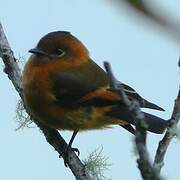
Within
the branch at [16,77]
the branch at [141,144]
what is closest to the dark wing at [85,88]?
the branch at [16,77]

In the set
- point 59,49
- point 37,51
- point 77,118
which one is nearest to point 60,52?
point 59,49

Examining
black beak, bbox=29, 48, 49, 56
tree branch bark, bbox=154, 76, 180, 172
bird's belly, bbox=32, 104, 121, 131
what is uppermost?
tree branch bark, bbox=154, 76, 180, 172

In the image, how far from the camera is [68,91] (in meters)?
2.73

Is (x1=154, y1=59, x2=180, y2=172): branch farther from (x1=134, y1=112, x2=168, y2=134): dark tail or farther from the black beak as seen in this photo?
the black beak

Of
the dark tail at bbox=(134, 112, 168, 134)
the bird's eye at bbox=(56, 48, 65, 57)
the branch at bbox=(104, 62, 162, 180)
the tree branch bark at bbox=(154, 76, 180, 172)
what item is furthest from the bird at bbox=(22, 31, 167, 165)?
the branch at bbox=(104, 62, 162, 180)

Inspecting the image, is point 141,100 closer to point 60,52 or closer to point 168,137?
point 60,52

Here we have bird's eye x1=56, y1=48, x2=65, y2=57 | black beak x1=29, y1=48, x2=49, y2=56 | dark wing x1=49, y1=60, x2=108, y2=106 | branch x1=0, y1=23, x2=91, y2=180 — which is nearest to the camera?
branch x1=0, y1=23, x2=91, y2=180

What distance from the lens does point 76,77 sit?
9.06 feet

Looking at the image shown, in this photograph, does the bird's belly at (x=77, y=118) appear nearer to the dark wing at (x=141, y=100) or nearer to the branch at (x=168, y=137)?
the dark wing at (x=141, y=100)

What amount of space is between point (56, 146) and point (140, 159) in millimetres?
1672

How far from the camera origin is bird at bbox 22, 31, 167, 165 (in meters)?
2.56

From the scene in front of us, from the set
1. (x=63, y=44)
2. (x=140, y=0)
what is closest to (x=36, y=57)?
(x=63, y=44)

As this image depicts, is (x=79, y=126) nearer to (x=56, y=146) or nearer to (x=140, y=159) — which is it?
(x=56, y=146)

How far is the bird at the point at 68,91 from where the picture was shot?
256cm
